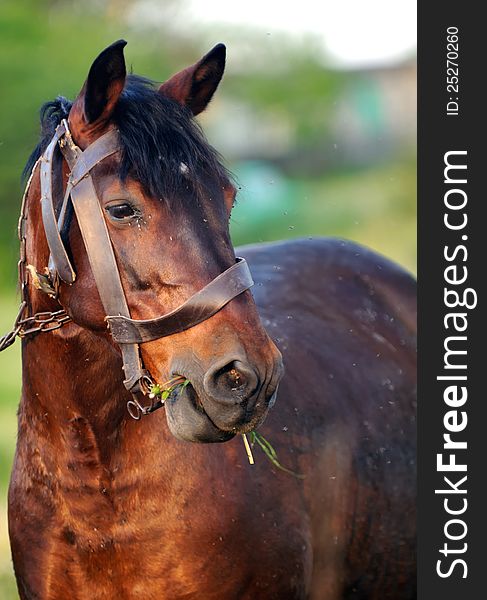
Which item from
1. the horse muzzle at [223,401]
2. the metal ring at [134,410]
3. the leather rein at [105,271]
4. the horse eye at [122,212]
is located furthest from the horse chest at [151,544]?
the horse eye at [122,212]

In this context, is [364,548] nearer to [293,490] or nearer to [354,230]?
[293,490]

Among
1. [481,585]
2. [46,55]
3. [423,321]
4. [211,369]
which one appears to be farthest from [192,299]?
[46,55]

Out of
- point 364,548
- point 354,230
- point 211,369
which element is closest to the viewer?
point 211,369

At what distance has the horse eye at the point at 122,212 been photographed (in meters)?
2.91

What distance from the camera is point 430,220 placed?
3963mm

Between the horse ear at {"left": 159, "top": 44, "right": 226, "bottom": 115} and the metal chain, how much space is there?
0.49m

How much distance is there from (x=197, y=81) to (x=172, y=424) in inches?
45.6

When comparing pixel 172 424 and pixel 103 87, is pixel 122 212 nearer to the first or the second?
pixel 103 87

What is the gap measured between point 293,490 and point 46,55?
69.4ft

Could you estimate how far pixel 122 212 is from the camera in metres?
2.92

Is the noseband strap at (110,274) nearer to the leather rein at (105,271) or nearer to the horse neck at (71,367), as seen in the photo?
the leather rein at (105,271)

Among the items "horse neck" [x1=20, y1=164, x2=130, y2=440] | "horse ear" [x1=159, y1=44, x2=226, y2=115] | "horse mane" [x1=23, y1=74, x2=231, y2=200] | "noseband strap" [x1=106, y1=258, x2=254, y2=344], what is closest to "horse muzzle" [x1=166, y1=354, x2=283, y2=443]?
"noseband strap" [x1=106, y1=258, x2=254, y2=344]

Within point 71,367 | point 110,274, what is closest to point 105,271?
point 110,274

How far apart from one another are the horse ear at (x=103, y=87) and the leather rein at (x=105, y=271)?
0.07 metres
